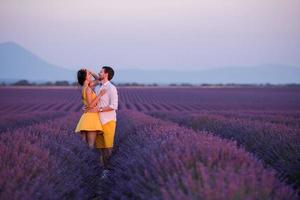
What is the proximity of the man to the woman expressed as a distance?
0.07m

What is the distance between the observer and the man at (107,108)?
767cm

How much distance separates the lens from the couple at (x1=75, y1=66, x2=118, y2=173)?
765cm

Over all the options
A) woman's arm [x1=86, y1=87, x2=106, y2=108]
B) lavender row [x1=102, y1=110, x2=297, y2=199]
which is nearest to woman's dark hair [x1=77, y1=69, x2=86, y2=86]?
woman's arm [x1=86, y1=87, x2=106, y2=108]

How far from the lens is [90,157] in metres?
7.77

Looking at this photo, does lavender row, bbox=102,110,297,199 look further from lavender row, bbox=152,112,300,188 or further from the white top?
the white top

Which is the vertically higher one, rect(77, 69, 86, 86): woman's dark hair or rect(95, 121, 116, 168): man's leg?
rect(77, 69, 86, 86): woman's dark hair

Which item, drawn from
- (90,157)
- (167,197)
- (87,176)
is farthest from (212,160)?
(90,157)

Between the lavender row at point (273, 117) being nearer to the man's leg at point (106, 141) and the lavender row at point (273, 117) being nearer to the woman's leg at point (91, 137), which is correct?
the man's leg at point (106, 141)

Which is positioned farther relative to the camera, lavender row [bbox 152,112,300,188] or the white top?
the white top

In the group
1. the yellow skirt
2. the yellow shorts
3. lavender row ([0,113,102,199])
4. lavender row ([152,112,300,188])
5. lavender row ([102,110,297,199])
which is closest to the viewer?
lavender row ([102,110,297,199])

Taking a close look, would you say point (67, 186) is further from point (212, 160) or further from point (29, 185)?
point (212, 160)

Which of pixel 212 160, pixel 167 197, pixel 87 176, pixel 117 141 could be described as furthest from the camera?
pixel 117 141

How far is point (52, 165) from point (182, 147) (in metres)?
1.31

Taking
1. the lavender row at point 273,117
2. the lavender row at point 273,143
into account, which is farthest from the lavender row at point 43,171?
the lavender row at point 273,117
